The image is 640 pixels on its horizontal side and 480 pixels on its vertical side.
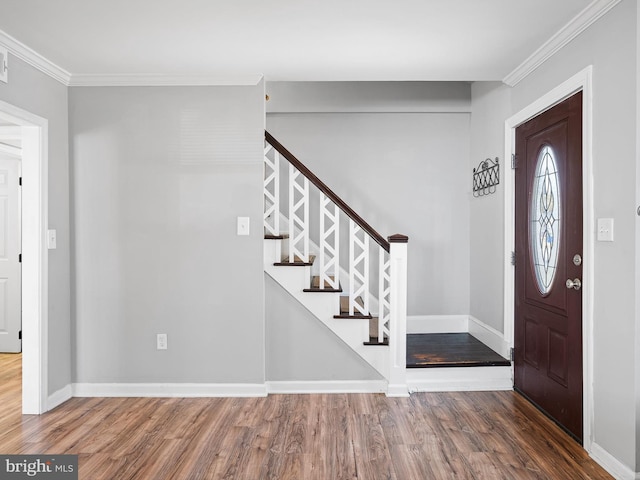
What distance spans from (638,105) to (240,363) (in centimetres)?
298

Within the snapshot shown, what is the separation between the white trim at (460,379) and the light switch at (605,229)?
1538 millimetres

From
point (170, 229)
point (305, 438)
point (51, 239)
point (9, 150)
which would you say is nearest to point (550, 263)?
point (305, 438)

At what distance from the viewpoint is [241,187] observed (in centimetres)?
335

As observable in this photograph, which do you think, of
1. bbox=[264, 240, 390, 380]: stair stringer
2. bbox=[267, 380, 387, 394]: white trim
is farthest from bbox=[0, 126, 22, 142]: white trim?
bbox=[267, 380, 387, 394]: white trim

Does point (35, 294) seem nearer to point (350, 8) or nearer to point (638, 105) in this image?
point (350, 8)

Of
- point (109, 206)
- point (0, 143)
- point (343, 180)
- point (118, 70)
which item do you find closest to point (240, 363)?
point (109, 206)

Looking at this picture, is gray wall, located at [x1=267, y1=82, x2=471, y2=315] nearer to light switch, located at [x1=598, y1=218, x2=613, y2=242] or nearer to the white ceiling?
the white ceiling

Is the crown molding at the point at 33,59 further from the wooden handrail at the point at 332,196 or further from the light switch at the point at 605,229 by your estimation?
the light switch at the point at 605,229

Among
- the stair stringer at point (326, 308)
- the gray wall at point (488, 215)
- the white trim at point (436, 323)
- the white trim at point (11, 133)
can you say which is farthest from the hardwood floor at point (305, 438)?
the white trim at point (11, 133)

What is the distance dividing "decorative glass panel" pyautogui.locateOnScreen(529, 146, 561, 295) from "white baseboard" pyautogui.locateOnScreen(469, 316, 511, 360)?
77 centimetres

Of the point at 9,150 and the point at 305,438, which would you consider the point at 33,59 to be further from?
the point at 305,438

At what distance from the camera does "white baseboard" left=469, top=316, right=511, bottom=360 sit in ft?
11.6

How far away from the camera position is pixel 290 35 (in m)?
2.64

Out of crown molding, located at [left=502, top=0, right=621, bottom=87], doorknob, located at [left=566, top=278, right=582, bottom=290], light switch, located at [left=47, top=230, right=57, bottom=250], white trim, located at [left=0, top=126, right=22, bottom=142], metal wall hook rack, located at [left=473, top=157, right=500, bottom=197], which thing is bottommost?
doorknob, located at [left=566, top=278, right=582, bottom=290]
